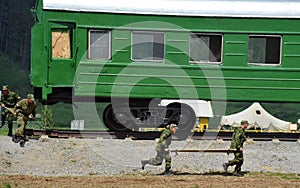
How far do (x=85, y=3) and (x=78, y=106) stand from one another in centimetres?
277

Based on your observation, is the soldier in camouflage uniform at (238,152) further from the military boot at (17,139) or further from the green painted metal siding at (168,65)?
the military boot at (17,139)

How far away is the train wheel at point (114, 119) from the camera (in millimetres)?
15422

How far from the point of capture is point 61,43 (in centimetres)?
1477

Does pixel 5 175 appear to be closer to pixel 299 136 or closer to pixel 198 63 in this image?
pixel 198 63

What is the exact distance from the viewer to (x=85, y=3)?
14.7m

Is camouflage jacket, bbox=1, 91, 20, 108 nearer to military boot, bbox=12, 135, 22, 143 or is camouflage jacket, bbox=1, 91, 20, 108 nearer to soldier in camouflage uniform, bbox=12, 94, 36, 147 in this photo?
soldier in camouflage uniform, bbox=12, 94, 36, 147

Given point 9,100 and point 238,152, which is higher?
point 9,100

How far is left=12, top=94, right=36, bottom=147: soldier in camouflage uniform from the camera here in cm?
1401

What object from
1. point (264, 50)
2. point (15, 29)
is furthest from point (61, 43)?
point (15, 29)

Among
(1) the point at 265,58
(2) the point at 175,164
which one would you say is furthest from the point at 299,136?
(2) the point at 175,164

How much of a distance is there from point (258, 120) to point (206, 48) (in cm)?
402

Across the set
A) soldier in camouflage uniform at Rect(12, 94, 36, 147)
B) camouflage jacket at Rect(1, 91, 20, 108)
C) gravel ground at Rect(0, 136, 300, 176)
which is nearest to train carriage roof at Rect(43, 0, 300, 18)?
soldier in camouflage uniform at Rect(12, 94, 36, 147)

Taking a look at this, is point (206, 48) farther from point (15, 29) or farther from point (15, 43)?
point (15, 43)

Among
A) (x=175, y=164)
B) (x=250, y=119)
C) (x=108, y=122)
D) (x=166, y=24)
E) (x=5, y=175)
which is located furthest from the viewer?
(x=250, y=119)
